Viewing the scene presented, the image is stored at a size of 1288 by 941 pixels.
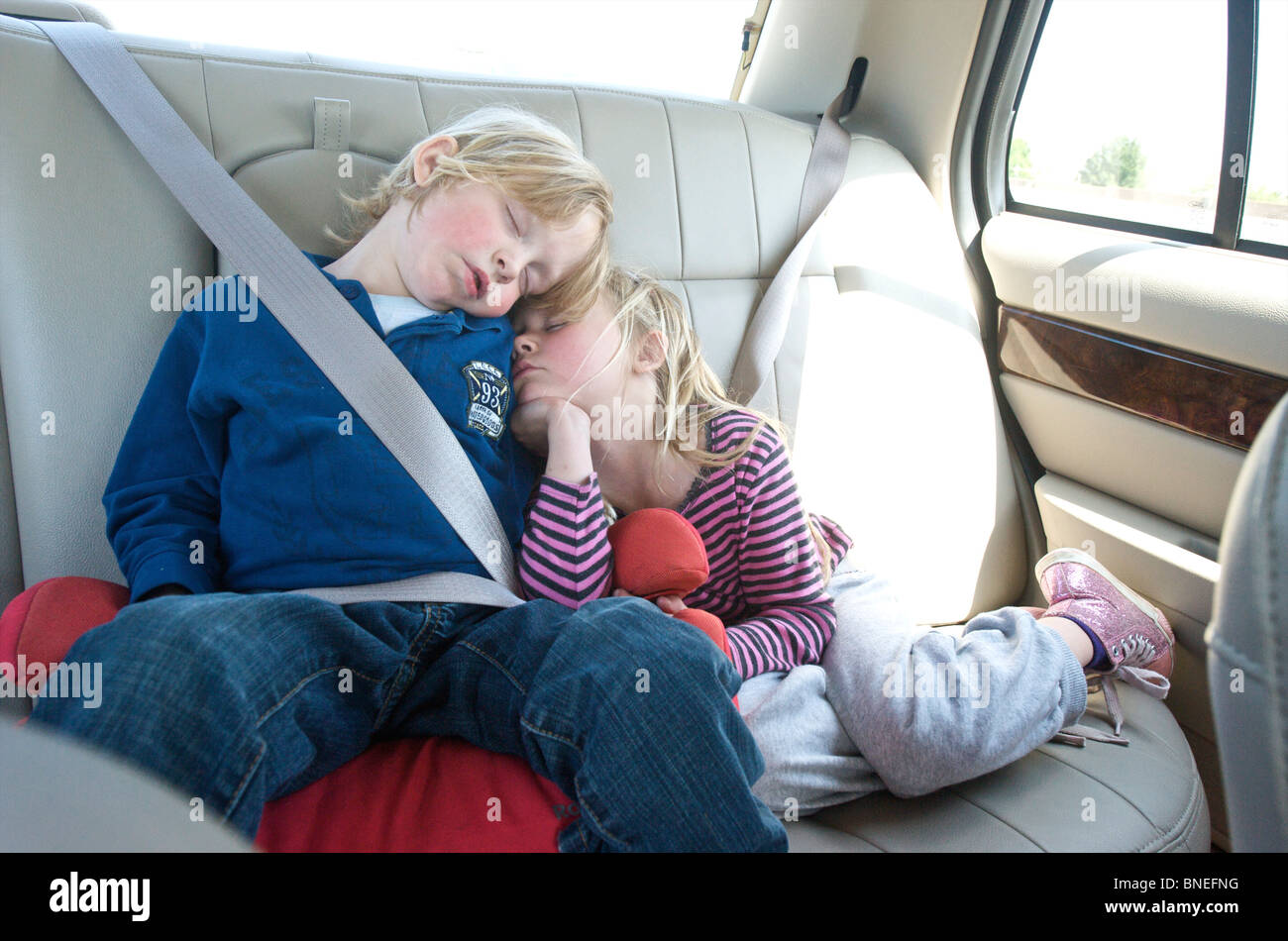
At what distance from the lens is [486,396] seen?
1227 mm

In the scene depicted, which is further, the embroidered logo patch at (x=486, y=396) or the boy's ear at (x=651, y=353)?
the boy's ear at (x=651, y=353)

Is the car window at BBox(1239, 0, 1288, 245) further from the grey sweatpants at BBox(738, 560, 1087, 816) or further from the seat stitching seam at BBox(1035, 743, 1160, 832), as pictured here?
the seat stitching seam at BBox(1035, 743, 1160, 832)

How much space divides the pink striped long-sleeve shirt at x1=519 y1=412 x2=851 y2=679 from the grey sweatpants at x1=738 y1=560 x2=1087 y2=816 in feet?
0.16

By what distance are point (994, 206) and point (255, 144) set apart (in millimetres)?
1470

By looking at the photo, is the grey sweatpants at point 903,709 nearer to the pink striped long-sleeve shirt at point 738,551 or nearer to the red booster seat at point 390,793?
the pink striped long-sleeve shirt at point 738,551

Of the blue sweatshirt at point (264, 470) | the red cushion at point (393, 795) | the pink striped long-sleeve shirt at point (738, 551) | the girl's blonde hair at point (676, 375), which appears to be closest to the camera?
the red cushion at point (393, 795)

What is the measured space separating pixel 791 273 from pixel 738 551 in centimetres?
Result: 57

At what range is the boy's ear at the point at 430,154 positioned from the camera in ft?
4.01

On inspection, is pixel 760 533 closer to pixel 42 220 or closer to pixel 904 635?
pixel 904 635

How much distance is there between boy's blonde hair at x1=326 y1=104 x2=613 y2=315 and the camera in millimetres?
1198

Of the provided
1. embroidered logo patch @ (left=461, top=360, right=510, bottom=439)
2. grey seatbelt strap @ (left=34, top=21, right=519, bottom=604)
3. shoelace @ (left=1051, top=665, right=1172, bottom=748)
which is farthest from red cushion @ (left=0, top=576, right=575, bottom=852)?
shoelace @ (left=1051, top=665, right=1172, bottom=748)

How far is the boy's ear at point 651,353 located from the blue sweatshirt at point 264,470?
28 cm

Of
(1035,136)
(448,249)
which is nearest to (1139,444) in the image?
(1035,136)

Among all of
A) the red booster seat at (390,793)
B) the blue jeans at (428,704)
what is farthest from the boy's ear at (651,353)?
the red booster seat at (390,793)
